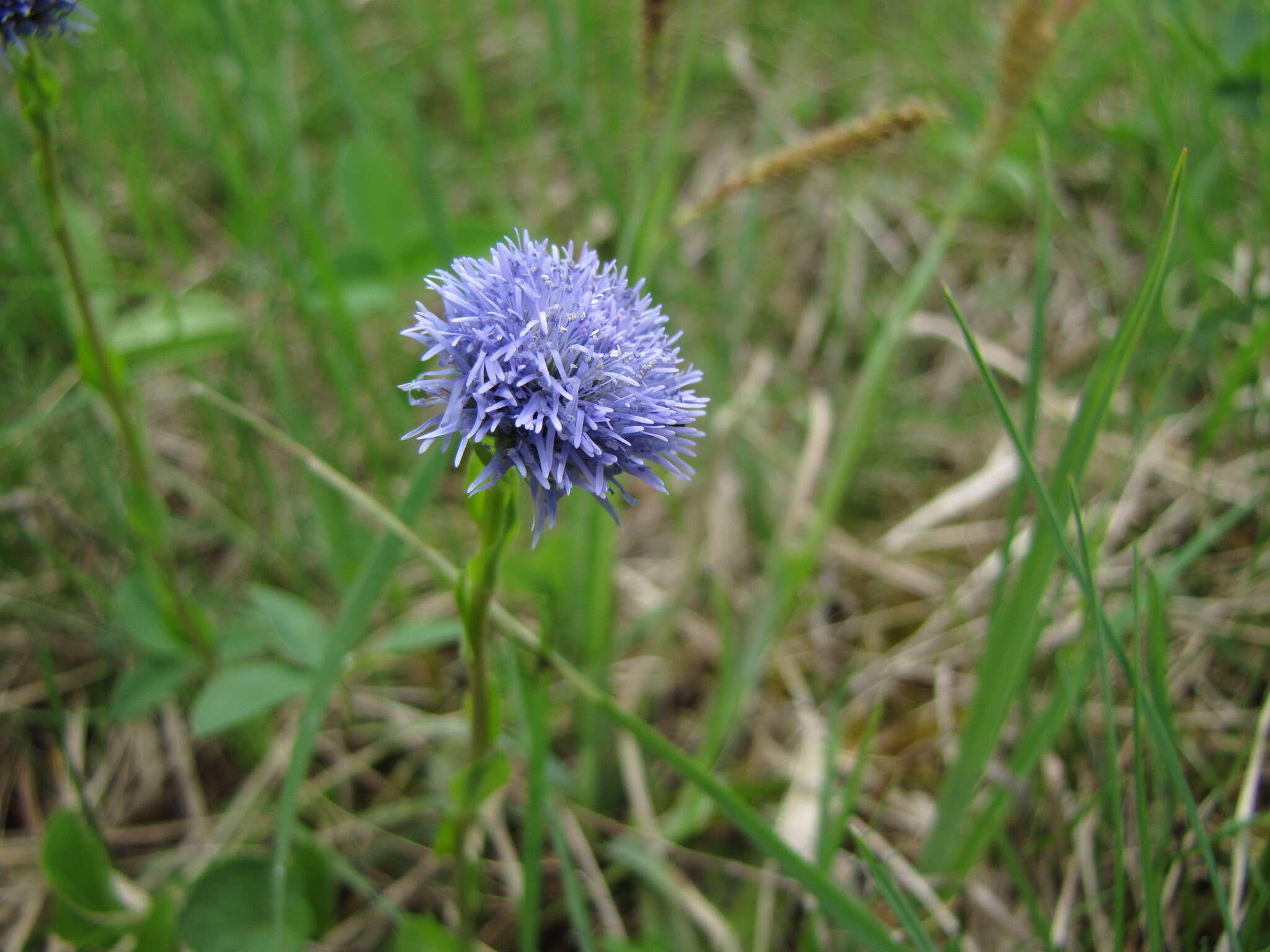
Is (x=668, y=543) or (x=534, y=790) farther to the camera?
(x=668, y=543)

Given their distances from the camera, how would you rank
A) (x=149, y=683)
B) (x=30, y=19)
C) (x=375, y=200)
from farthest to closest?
(x=375, y=200) → (x=149, y=683) → (x=30, y=19)

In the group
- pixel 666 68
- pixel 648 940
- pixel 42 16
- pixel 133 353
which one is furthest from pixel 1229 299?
pixel 133 353

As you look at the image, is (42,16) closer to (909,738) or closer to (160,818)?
(160,818)

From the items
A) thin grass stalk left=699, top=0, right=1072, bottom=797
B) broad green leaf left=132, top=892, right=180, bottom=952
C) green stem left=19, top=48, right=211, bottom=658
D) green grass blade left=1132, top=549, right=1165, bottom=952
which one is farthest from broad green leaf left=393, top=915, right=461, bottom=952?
green grass blade left=1132, top=549, right=1165, bottom=952

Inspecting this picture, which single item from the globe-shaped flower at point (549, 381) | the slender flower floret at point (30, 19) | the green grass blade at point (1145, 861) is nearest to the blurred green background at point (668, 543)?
the green grass blade at point (1145, 861)

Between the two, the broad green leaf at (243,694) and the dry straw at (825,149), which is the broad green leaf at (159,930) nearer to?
the broad green leaf at (243,694)

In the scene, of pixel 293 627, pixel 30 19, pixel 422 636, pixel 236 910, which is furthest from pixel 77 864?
pixel 30 19

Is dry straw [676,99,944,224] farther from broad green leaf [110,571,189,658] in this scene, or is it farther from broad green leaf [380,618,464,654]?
broad green leaf [110,571,189,658]

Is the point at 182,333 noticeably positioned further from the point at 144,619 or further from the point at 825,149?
the point at 825,149
